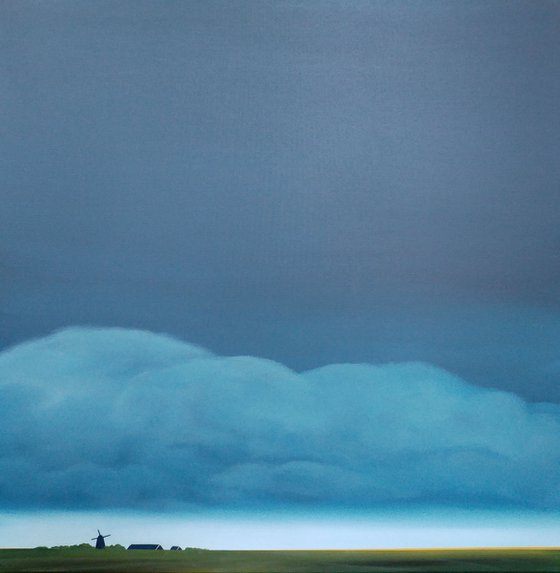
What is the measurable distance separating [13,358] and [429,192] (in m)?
1.96

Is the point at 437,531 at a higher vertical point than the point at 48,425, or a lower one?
lower

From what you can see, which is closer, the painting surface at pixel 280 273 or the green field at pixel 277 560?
the green field at pixel 277 560

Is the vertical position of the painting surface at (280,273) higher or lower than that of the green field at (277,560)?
higher

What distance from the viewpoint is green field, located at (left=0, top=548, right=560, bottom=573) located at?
335cm

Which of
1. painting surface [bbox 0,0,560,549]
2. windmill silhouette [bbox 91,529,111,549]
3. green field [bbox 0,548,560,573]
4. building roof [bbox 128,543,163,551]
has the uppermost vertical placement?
painting surface [bbox 0,0,560,549]

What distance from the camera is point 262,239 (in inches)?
146

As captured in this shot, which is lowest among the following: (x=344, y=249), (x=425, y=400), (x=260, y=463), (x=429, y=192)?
(x=260, y=463)

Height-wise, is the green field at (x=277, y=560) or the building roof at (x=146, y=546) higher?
the building roof at (x=146, y=546)

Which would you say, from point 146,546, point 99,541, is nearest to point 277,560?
point 146,546

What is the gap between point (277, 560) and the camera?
11.1 ft

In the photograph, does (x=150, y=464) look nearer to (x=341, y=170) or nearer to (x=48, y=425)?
(x=48, y=425)

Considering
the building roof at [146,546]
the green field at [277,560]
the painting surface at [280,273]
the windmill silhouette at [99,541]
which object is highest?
the painting surface at [280,273]

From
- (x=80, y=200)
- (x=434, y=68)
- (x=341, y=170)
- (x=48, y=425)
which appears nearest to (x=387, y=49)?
(x=434, y=68)

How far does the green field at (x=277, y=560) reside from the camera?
3350mm
